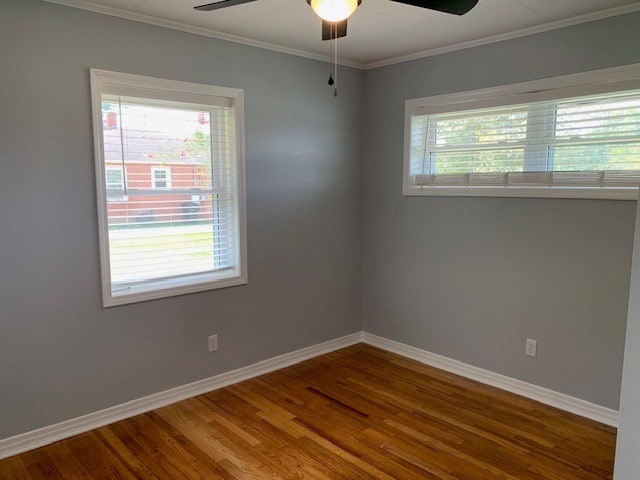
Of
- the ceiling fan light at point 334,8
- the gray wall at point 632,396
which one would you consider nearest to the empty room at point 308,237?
the gray wall at point 632,396

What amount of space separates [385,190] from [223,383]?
1.98 m

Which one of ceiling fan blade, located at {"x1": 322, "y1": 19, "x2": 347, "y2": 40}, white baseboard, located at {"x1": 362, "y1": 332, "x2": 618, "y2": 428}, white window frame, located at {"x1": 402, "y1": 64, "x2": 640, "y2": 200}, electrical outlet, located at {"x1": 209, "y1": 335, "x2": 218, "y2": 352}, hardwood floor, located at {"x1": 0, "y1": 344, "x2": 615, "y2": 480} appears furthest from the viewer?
electrical outlet, located at {"x1": 209, "y1": 335, "x2": 218, "y2": 352}

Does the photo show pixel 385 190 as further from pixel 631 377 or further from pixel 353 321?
pixel 631 377

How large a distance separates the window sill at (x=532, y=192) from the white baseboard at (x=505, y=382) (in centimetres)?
127

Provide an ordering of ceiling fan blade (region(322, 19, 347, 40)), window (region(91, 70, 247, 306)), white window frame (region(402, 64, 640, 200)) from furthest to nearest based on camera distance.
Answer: window (region(91, 70, 247, 306)) < white window frame (region(402, 64, 640, 200)) < ceiling fan blade (region(322, 19, 347, 40))

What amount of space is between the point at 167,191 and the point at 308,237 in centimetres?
118

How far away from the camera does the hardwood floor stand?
2.37m

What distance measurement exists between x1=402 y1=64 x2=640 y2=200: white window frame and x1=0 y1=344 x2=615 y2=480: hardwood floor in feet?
4.54

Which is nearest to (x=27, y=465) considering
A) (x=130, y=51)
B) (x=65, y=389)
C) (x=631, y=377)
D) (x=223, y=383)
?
(x=65, y=389)

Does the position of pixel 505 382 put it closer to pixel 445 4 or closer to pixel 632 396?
pixel 632 396

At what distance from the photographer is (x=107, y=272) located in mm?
2725

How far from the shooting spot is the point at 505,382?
10.8 feet

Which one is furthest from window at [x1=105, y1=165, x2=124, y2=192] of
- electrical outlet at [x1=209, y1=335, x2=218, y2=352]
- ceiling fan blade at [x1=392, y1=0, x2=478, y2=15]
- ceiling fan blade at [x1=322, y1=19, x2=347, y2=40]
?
ceiling fan blade at [x1=392, y1=0, x2=478, y2=15]

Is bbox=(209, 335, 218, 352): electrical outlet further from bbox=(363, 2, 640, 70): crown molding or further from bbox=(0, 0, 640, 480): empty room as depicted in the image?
bbox=(363, 2, 640, 70): crown molding
